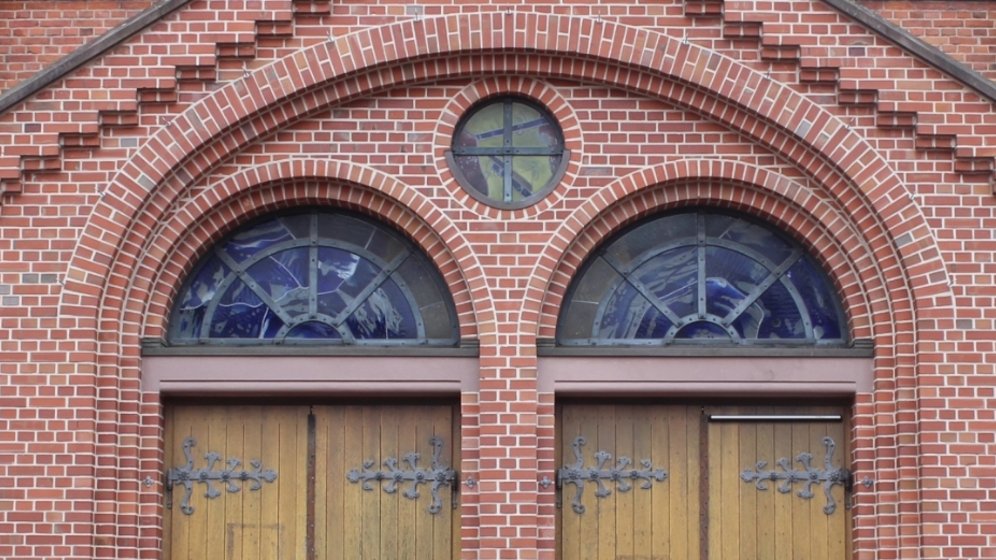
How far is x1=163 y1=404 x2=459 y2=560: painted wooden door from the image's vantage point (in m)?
13.9

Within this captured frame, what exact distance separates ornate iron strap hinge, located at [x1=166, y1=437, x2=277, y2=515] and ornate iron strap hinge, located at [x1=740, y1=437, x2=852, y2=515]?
11.7ft

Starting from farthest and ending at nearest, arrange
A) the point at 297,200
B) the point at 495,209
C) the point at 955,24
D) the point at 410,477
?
the point at 955,24 < the point at 297,200 < the point at 410,477 < the point at 495,209

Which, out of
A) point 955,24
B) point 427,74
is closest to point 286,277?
point 427,74

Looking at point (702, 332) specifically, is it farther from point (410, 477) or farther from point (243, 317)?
point (243, 317)

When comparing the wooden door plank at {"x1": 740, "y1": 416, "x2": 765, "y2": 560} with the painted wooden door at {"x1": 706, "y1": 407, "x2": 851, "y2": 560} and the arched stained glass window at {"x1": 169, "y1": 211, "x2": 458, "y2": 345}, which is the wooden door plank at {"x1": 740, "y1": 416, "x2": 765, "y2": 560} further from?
the arched stained glass window at {"x1": 169, "y1": 211, "x2": 458, "y2": 345}

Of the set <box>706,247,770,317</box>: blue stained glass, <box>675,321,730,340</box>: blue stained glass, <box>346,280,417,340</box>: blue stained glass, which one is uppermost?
<box>706,247,770,317</box>: blue stained glass

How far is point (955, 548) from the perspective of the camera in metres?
13.3

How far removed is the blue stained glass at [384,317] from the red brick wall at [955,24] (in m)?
4.34

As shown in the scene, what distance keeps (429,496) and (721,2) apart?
4175mm

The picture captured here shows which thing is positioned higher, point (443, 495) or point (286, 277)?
point (286, 277)

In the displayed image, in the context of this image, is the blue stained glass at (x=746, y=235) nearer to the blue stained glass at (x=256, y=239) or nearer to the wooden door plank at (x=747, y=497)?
the wooden door plank at (x=747, y=497)

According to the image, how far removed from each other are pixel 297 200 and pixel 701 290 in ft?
10.1

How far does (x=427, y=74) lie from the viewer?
13898 millimetres

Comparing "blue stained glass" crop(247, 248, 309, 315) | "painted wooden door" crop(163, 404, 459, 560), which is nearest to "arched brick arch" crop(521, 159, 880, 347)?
"painted wooden door" crop(163, 404, 459, 560)
